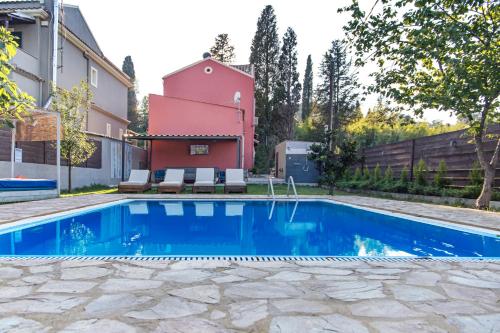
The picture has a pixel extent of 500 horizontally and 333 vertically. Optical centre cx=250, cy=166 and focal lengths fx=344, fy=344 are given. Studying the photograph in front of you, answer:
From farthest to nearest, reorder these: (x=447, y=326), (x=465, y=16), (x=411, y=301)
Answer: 1. (x=465, y=16)
2. (x=411, y=301)
3. (x=447, y=326)

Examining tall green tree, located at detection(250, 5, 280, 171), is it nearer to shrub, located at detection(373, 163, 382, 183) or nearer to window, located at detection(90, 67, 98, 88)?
window, located at detection(90, 67, 98, 88)

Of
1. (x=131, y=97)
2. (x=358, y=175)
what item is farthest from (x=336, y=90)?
(x=131, y=97)

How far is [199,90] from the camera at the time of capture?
71.3ft

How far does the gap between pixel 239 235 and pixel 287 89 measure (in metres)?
29.1

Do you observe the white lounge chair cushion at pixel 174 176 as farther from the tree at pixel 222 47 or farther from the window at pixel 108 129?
the tree at pixel 222 47

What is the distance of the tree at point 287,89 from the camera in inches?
1307

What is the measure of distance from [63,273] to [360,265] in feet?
9.89

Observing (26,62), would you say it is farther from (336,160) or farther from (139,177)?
(336,160)

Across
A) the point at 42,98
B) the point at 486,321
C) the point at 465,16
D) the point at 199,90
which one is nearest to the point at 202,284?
the point at 486,321

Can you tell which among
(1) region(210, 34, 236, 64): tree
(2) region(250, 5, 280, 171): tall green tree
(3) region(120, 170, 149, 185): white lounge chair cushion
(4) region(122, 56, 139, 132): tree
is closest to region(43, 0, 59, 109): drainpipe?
(3) region(120, 170, 149, 185): white lounge chair cushion

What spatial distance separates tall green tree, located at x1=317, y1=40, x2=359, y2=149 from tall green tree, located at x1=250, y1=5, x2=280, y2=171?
5.47 m

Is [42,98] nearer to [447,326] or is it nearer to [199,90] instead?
[199,90]

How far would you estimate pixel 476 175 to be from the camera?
995 cm

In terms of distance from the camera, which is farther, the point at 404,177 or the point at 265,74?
the point at 265,74
